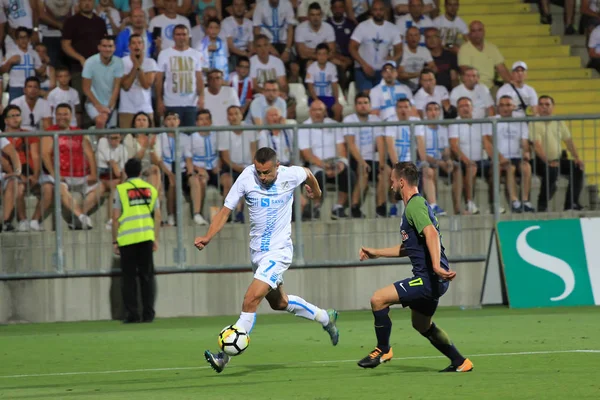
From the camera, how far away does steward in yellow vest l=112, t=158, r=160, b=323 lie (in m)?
16.5

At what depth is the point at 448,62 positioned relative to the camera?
68.5 feet

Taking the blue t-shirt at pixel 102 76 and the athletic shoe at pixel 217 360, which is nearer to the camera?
the athletic shoe at pixel 217 360

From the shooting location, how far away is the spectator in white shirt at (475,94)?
64.0 feet

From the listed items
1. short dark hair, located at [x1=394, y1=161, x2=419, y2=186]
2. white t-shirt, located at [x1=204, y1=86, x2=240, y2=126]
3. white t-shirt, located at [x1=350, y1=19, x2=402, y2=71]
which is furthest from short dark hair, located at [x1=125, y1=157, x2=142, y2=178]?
short dark hair, located at [x1=394, y1=161, x2=419, y2=186]

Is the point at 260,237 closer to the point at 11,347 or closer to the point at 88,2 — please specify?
the point at 11,347

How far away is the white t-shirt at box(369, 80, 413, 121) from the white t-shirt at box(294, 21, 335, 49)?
66.4 inches

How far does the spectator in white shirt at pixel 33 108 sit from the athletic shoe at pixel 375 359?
847 centimetres

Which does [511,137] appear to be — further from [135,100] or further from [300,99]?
[135,100]

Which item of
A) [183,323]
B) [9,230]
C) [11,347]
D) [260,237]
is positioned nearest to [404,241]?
[260,237]

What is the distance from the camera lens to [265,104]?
61.9ft

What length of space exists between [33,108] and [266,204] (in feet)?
25.8

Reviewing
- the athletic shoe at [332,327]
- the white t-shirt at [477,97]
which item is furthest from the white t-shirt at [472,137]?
the athletic shoe at [332,327]

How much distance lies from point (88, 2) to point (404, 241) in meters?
10.1

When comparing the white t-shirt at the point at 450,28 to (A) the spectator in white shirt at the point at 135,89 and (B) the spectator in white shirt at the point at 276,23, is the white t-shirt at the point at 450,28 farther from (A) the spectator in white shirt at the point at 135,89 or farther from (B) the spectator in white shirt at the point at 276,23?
(A) the spectator in white shirt at the point at 135,89
